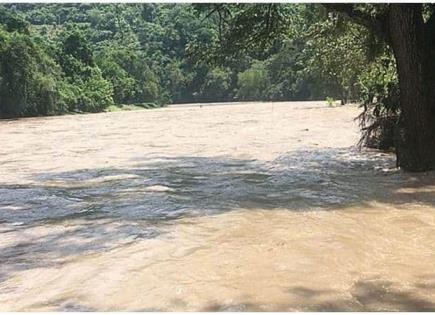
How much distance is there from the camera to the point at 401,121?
35.7ft

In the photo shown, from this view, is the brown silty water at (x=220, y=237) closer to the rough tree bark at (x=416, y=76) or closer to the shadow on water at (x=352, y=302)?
the shadow on water at (x=352, y=302)

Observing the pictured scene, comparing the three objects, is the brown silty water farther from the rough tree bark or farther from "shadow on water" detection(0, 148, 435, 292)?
the rough tree bark

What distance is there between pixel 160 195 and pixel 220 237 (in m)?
3.06

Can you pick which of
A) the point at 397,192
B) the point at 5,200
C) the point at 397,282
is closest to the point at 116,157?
the point at 5,200

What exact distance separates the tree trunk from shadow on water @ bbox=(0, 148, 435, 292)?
518 mm

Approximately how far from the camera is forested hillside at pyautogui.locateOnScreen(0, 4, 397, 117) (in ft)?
47.6

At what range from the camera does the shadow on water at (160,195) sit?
6.46 meters

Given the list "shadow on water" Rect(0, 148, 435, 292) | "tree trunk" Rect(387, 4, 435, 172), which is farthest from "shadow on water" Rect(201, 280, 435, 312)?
"tree trunk" Rect(387, 4, 435, 172)

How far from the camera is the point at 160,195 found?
9188 millimetres

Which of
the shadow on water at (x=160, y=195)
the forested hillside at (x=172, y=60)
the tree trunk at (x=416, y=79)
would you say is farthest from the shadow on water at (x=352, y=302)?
the forested hillside at (x=172, y=60)

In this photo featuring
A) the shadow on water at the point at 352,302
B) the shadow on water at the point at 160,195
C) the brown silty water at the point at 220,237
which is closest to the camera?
the shadow on water at the point at 352,302

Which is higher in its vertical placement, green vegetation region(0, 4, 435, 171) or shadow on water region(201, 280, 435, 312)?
green vegetation region(0, 4, 435, 171)

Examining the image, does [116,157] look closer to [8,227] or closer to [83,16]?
[8,227]

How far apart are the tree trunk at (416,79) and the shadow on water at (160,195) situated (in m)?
0.52
